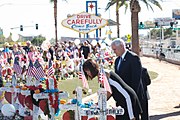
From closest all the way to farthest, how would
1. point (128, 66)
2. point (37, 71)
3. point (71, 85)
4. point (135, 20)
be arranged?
point (128, 66) < point (37, 71) < point (71, 85) < point (135, 20)

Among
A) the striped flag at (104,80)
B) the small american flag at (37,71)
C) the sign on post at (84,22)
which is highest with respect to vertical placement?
the sign on post at (84,22)

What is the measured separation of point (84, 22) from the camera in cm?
3353

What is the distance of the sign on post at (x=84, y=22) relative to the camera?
109ft

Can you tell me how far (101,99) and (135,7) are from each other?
20761mm

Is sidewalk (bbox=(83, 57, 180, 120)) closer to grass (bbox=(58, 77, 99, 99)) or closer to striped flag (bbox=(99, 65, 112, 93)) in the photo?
grass (bbox=(58, 77, 99, 99))

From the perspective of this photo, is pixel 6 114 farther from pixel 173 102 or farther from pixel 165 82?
pixel 165 82

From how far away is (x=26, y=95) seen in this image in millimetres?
8398

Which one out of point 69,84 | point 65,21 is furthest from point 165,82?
point 65,21

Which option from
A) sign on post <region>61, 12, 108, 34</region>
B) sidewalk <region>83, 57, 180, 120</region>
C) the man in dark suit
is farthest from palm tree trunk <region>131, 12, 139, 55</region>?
the man in dark suit

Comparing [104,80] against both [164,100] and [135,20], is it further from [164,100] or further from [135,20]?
[135,20]

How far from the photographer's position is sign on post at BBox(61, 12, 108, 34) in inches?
1309

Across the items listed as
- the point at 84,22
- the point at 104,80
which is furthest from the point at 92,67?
the point at 84,22

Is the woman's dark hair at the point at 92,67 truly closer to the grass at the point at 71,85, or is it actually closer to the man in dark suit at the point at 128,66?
the man in dark suit at the point at 128,66

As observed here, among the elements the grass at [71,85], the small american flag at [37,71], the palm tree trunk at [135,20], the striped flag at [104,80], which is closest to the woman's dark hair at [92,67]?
the striped flag at [104,80]
